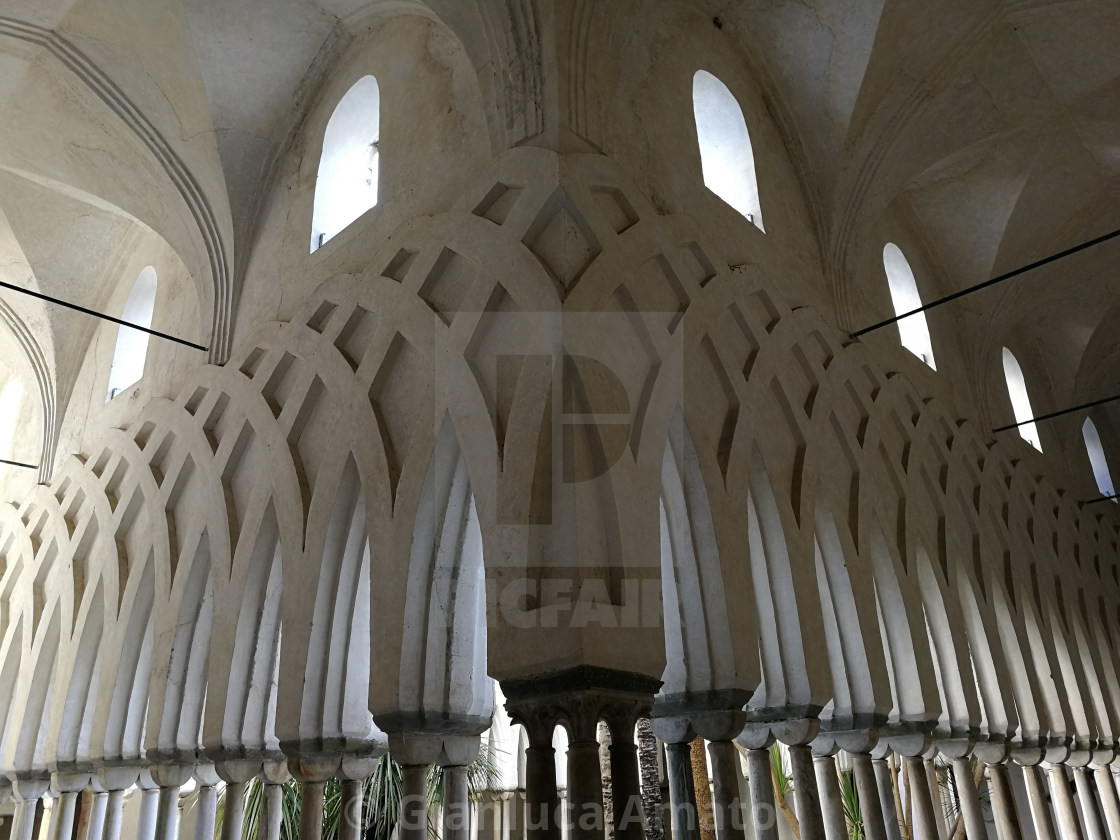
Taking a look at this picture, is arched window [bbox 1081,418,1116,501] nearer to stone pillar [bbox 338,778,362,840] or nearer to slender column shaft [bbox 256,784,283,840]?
stone pillar [bbox 338,778,362,840]

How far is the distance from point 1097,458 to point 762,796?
1138cm

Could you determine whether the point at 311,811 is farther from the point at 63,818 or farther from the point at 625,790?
the point at 63,818

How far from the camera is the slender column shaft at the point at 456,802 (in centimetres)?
500

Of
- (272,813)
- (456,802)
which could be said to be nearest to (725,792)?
(456,802)

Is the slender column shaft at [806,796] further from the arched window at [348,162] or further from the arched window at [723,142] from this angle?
the arched window at [348,162]

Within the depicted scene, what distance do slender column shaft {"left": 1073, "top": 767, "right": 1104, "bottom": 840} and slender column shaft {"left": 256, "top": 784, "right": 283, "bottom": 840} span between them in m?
8.30

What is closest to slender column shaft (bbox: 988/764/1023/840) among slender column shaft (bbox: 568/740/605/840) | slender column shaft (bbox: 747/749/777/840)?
slender column shaft (bbox: 747/749/777/840)

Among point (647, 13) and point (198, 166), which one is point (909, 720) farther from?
point (198, 166)

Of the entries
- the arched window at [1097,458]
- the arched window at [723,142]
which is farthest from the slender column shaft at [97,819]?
the arched window at [1097,458]

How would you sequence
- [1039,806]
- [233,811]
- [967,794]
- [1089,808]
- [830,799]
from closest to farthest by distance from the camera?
[830,799]
[233,811]
[967,794]
[1039,806]
[1089,808]

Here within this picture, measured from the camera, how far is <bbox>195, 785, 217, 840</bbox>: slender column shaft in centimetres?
680

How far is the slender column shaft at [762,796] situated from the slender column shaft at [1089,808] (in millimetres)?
6275

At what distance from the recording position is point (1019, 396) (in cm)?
1248

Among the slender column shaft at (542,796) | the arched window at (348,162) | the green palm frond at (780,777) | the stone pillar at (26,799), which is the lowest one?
the slender column shaft at (542,796)
